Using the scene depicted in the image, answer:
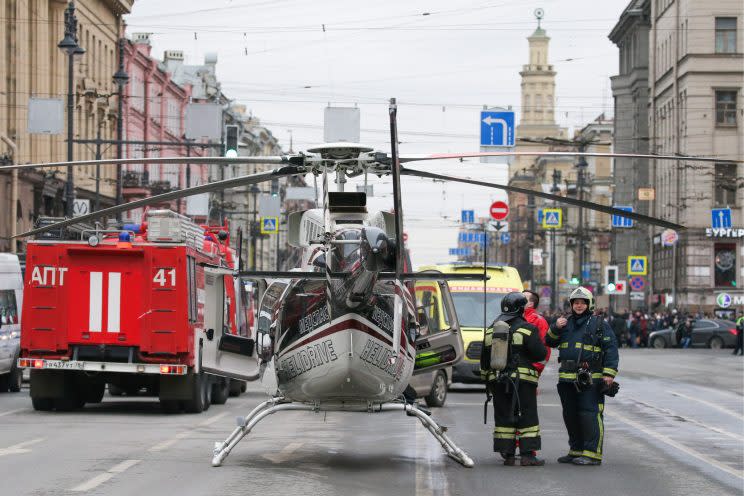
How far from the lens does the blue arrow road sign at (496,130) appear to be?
4119cm

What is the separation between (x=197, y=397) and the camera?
23562 mm

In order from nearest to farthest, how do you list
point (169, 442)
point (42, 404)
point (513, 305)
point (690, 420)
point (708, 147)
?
point (513, 305) < point (169, 442) < point (690, 420) < point (42, 404) < point (708, 147)

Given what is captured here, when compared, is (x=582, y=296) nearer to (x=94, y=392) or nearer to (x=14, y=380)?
(x=94, y=392)

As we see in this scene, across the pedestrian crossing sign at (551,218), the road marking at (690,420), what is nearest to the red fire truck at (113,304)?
the road marking at (690,420)

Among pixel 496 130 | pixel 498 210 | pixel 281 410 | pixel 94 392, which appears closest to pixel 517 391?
pixel 281 410

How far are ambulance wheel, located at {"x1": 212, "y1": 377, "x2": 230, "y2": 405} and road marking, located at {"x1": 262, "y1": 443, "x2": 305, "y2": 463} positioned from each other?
8582 mm

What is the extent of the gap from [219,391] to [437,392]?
3724mm

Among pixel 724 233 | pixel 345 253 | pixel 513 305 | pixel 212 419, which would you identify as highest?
pixel 724 233

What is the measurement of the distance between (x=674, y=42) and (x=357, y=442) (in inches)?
2653

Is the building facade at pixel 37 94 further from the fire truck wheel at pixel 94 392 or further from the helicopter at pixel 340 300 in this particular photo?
the helicopter at pixel 340 300

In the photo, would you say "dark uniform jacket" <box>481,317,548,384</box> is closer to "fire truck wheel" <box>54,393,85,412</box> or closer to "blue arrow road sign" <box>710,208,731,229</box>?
"fire truck wheel" <box>54,393,85,412</box>

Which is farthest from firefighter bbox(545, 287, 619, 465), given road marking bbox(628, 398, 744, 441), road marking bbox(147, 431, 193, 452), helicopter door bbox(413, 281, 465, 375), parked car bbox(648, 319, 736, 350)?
parked car bbox(648, 319, 736, 350)

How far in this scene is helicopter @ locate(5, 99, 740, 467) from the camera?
538 inches

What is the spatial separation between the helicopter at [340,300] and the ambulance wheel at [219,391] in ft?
34.4
